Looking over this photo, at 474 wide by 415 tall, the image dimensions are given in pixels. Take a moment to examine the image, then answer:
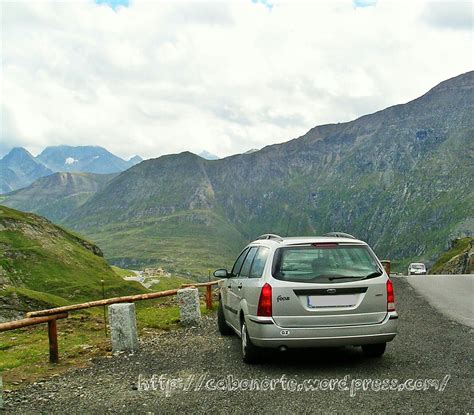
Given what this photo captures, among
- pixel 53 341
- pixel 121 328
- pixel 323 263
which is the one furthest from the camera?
pixel 121 328

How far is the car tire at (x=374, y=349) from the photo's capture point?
400 inches

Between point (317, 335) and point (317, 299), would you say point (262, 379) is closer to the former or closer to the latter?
point (317, 335)

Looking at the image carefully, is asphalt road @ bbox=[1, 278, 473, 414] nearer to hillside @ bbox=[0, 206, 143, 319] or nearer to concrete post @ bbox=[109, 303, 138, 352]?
concrete post @ bbox=[109, 303, 138, 352]

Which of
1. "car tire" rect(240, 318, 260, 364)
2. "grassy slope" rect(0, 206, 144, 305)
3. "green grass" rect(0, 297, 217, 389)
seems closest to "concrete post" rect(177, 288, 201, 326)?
"green grass" rect(0, 297, 217, 389)

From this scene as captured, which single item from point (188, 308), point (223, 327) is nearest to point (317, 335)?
point (223, 327)

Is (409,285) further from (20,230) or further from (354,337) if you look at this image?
(20,230)

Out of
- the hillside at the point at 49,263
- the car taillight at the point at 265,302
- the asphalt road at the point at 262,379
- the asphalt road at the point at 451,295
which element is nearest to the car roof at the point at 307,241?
the car taillight at the point at 265,302

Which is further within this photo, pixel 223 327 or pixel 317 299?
pixel 223 327

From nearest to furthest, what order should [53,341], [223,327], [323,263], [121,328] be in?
1. [323,263]
2. [53,341]
3. [121,328]
4. [223,327]

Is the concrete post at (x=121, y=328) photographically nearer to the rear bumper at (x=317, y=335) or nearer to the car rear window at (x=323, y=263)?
the rear bumper at (x=317, y=335)

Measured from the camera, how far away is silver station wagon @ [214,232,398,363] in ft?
29.5

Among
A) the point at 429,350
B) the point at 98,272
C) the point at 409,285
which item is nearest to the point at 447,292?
the point at 409,285

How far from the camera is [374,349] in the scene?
10.3 metres

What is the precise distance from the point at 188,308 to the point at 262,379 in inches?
321
